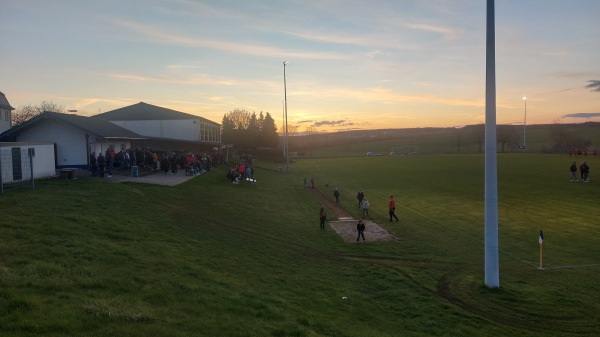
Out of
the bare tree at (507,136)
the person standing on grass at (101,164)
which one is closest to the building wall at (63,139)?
the person standing on grass at (101,164)

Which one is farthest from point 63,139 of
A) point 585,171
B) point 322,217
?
point 585,171

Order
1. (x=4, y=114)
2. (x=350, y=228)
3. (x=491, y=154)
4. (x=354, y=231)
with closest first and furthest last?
(x=491, y=154) → (x=354, y=231) → (x=350, y=228) → (x=4, y=114)

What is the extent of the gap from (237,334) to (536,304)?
9328 mm

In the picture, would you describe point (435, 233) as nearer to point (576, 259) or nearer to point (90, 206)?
point (576, 259)

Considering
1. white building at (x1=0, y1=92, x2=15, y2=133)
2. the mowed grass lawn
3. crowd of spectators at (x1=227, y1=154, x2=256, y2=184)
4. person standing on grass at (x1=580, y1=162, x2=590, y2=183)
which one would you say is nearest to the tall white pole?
the mowed grass lawn

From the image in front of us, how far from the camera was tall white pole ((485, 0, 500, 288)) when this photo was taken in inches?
558

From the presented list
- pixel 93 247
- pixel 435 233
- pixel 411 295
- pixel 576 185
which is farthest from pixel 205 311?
pixel 576 185

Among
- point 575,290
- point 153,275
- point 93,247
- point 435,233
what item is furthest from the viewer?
point 435,233

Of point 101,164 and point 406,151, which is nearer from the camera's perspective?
point 101,164

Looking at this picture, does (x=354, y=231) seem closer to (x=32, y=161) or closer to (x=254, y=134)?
(x=32, y=161)

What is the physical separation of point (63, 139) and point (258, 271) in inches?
856

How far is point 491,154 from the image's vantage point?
46.9 ft

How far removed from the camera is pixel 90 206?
1842cm

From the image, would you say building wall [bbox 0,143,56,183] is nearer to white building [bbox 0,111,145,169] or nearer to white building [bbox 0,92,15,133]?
white building [bbox 0,111,145,169]
